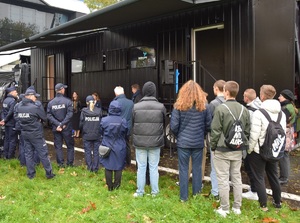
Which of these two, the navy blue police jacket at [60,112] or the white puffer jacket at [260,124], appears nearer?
the white puffer jacket at [260,124]

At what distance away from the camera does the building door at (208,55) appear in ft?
27.7

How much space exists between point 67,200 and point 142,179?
1.18 meters

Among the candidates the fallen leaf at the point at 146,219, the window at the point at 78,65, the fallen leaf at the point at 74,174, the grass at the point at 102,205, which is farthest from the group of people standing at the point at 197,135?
the window at the point at 78,65

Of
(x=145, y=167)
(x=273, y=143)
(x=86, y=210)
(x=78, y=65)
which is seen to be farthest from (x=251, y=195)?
(x=78, y=65)

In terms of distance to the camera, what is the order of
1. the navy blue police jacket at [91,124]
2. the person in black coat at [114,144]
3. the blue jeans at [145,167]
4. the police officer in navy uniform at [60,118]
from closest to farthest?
the blue jeans at [145,167], the person in black coat at [114,144], the navy blue police jacket at [91,124], the police officer in navy uniform at [60,118]

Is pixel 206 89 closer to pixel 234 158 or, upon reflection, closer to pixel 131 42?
pixel 131 42

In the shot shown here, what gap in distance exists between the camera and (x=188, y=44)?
8477 mm

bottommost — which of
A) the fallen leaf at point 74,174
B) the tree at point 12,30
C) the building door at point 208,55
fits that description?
the fallen leaf at point 74,174

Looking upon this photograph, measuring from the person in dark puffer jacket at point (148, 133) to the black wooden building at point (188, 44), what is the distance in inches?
119

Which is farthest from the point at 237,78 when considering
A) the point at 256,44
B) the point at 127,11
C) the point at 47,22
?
the point at 47,22

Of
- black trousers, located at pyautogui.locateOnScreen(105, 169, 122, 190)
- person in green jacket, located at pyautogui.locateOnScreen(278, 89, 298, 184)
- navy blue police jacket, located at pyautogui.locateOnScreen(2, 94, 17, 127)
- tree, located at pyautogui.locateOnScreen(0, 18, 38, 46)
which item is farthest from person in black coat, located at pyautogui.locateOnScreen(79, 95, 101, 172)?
tree, located at pyautogui.locateOnScreen(0, 18, 38, 46)

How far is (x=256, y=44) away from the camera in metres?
7.20

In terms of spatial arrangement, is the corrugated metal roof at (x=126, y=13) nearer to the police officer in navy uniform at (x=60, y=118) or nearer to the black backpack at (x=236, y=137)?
the police officer in navy uniform at (x=60, y=118)

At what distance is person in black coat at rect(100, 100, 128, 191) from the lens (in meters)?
5.18
